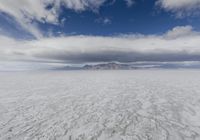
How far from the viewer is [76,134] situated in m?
5.71

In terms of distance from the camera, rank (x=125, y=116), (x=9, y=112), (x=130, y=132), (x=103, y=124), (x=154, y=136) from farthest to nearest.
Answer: (x=9, y=112)
(x=125, y=116)
(x=103, y=124)
(x=130, y=132)
(x=154, y=136)

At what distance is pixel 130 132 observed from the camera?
5.81 meters

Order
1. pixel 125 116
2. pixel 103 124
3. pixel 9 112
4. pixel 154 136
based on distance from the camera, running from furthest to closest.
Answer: pixel 9 112
pixel 125 116
pixel 103 124
pixel 154 136

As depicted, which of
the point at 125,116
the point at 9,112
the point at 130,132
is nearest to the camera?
the point at 130,132

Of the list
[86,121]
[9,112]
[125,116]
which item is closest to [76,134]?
[86,121]

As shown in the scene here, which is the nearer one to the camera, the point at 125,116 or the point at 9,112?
the point at 125,116

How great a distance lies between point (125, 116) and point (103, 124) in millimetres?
1639

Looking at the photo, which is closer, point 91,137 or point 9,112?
point 91,137

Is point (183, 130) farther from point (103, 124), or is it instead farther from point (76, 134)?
point (76, 134)

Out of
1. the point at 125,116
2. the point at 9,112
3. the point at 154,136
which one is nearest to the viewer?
→ the point at 154,136

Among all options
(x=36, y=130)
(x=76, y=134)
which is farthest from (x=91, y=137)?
(x=36, y=130)

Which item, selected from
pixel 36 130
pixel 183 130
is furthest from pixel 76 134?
pixel 183 130

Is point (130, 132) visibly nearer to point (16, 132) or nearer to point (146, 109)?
point (146, 109)

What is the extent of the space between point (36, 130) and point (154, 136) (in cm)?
510
